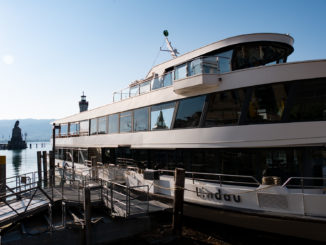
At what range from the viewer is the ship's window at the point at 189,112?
949 cm

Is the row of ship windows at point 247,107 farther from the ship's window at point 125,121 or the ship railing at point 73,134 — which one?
the ship railing at point 73,134

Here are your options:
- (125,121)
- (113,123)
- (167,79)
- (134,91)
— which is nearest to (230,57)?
(167,79)

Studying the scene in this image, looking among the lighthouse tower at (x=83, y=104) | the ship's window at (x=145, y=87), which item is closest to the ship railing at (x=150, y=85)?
the ship's window at (x=145, y=87)

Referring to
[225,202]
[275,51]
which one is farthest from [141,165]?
[275,51]

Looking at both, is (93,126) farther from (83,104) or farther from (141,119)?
(83,104)

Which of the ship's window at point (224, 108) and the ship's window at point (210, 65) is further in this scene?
the ship's window at point (210, 65)

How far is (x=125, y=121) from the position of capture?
13.9 m

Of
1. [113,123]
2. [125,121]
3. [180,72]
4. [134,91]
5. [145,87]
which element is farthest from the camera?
[113,123]

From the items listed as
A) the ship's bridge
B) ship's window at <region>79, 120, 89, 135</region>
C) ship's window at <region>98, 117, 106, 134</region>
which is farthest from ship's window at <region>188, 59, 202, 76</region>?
ship's window at <region>79, 120, 89, 135</region>

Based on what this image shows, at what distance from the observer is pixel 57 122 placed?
2312 centimetres

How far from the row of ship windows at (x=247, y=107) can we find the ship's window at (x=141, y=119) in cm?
10

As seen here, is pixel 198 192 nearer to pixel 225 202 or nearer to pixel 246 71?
pixel 225 202

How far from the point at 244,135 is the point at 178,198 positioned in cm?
298

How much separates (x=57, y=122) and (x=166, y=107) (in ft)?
50.6
